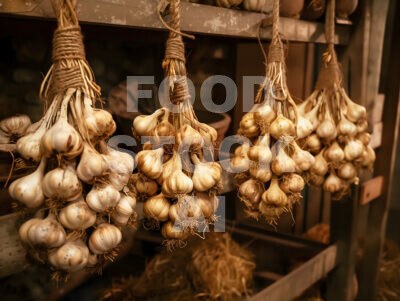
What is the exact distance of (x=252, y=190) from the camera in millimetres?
914

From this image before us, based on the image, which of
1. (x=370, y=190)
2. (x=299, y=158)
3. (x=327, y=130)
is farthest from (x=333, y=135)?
(x=370, y=190)

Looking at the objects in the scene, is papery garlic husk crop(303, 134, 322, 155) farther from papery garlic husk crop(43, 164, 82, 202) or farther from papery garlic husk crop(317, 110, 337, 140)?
papery garlic husk crop(43, 164, 82, 202)

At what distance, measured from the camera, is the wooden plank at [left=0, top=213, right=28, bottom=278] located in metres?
0.71

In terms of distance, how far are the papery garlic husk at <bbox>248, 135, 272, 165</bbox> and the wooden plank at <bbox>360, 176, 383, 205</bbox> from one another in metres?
0.93

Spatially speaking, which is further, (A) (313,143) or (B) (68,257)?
(A) (313,143)

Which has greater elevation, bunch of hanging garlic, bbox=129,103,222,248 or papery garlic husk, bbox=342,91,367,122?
papery garlic husk, bbox=342,91,367,122

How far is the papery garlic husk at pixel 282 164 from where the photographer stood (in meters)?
0.88

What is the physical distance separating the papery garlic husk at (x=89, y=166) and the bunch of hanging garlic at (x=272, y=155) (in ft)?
1.35

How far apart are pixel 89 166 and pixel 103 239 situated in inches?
5.2

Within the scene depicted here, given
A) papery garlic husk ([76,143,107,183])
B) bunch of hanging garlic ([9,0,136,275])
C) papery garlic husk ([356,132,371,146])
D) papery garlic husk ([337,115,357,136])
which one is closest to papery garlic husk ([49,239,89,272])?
bunch of hanging garlic ([9,0,136,275])

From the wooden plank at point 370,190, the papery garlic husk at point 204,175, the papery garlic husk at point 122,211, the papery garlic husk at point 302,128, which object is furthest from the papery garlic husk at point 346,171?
the papery garlic husk at point 122,211

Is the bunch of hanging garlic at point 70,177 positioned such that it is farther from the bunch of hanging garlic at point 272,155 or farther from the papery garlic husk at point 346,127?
the papery garlic husk at point 346,127

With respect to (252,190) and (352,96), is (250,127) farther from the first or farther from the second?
(352,96)

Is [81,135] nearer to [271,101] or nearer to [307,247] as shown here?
[271,101]
